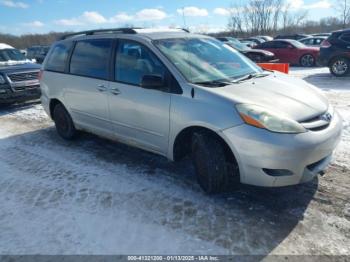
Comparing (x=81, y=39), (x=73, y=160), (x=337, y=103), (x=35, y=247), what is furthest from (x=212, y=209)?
(x=337, y=103)

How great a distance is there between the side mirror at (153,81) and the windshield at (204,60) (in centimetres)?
26

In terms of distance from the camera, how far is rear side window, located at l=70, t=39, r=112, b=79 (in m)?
4.52

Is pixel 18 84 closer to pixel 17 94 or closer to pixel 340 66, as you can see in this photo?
pixel 17 94

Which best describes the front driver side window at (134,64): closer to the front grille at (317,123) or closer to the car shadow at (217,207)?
the car shadow at (217,207)

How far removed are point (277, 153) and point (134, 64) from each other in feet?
7.09

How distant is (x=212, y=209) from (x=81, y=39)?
3.41m

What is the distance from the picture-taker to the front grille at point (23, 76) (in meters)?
8.41

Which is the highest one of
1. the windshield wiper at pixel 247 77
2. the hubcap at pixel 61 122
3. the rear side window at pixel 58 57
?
the rear side window at pixel 58 57

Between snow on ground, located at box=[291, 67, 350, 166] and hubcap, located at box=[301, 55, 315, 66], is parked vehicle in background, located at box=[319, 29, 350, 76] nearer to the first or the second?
snow on ground, located at box=[291, 67, 350, 166]

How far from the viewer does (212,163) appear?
11.0 ft

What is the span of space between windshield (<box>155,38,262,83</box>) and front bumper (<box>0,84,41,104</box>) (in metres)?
5.81

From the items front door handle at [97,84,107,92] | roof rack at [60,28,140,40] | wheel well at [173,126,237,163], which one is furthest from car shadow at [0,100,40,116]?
wheel well at [173,126,237,163]

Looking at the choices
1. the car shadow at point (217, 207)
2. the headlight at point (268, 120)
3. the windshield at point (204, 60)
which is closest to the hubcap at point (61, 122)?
the car shadow at point (217, 207)

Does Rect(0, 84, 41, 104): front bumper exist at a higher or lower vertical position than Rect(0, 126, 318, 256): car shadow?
higher
